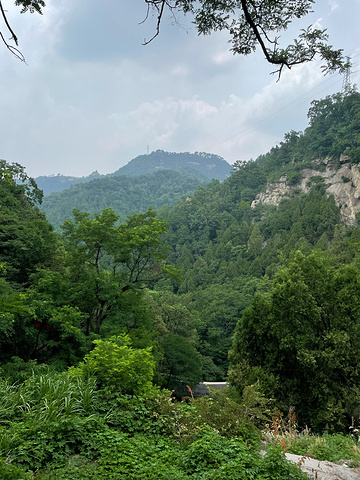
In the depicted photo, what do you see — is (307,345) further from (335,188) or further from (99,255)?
(335,188)

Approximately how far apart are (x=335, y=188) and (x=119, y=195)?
89.4 meters

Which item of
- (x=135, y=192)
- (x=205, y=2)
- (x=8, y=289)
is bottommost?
(x=8, y=289)

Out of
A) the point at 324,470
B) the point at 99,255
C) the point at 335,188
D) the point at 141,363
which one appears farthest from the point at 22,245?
the point at 335,188

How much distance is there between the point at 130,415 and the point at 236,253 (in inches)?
2230

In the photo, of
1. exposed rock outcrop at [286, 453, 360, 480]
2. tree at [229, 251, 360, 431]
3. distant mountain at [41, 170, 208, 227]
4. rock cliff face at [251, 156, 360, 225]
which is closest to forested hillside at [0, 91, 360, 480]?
tree at [229, 251, 360, 431]

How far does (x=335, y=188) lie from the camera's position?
54.2 m

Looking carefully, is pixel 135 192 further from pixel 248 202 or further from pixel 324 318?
pixel 324 318

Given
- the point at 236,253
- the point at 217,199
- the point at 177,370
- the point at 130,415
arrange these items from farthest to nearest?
the point at 217,199 → the point at 236,253 → the point at 177,370 → the point at 130,415

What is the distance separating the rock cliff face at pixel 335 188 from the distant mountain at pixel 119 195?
2049 inches

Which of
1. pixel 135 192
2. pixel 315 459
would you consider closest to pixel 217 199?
pixel 135 192

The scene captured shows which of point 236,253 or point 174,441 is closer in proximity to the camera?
point 174,441

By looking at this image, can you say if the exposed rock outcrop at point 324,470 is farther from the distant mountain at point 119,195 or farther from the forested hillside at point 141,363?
the distant mountain at point 119,195

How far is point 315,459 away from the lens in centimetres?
476

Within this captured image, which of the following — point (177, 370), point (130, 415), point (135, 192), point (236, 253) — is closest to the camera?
point (130, 415)
